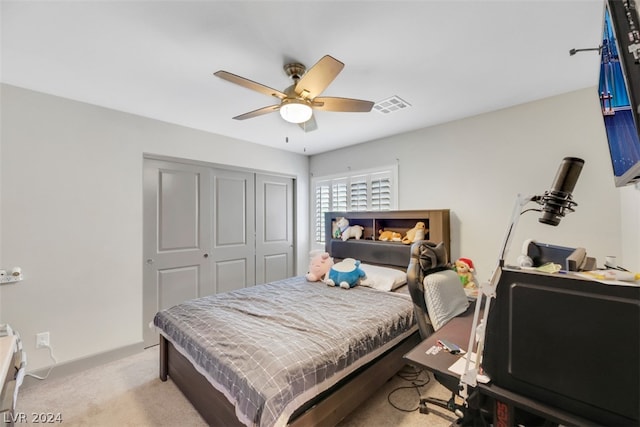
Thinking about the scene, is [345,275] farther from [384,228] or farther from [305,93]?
[305,93]

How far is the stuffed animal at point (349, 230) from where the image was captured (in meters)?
3.83

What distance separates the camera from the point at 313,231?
188 inches

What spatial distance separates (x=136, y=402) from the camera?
2059mm

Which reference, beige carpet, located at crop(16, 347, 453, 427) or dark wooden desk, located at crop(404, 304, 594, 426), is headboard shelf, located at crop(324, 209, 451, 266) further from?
dark wooden desk, located at crop(404, 304, 594, 426)

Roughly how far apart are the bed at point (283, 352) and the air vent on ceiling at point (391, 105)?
74.8 inches

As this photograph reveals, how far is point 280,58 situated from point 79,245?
2579 mm

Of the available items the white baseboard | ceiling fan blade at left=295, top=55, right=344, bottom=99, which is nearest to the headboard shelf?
ceiling fan blade at left=295, top=55, right=344, bottom=99

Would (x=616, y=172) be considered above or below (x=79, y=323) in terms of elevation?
above

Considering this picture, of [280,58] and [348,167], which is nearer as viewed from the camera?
[280,58]

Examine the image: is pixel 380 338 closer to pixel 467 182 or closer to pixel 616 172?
pixel 616 172

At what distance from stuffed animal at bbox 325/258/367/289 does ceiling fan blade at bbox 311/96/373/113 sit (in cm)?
175

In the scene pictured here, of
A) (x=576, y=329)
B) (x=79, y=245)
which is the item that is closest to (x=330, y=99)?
(x=576, y=329)

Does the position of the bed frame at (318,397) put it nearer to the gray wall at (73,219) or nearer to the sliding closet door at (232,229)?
the gray wall at (73,219)

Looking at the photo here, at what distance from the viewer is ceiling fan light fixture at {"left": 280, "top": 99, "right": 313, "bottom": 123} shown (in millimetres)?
1874
